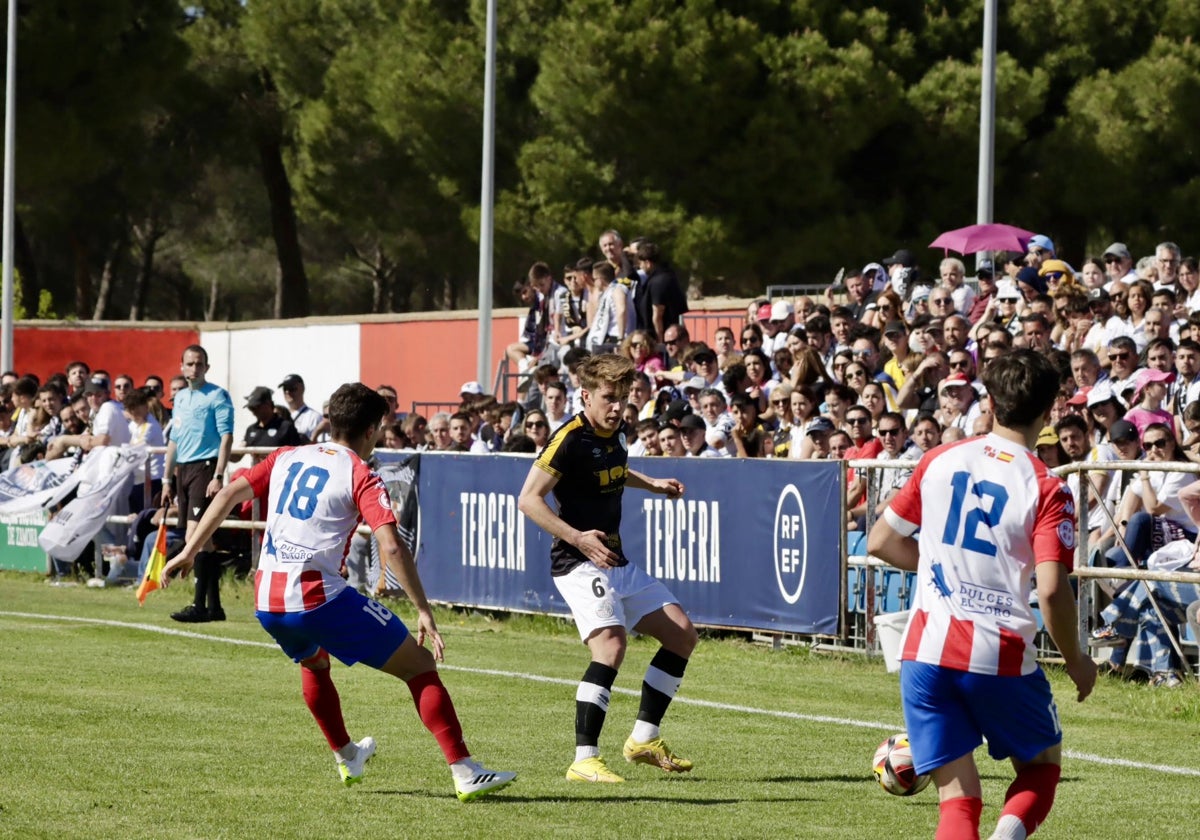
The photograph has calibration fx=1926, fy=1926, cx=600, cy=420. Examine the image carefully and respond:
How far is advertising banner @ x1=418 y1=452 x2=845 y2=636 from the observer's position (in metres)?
13.4

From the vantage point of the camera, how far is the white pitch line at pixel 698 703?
9.09 m

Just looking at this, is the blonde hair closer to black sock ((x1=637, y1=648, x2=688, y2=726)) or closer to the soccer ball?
black sock ((x1=637, y1=648, x2=688, y2=726))

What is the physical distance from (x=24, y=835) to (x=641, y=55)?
2535 cm

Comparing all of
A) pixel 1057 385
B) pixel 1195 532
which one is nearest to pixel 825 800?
pixel 1057 385

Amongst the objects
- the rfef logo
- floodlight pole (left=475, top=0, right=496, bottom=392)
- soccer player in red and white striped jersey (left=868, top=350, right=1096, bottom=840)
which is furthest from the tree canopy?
soccer player in red and white striped jersey (left=868, top=350, right=1096, bottom=840)

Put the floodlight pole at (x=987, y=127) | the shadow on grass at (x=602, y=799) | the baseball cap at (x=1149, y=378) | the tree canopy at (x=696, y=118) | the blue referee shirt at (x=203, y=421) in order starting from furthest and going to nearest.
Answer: the tree canopy at (x=696, y=118), the floodlight pole at (x=987, y=127), the blue referee shirt at (x=203, y=421), the baseball cap at (x=1149, y=378), the shadow on grass at (x=602, y=799)

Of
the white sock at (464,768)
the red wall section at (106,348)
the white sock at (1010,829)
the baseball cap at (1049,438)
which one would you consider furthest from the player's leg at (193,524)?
the red wall section at (106,348)

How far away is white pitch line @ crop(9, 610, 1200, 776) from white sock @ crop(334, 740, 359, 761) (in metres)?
3.21

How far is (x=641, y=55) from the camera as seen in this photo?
31062 mm

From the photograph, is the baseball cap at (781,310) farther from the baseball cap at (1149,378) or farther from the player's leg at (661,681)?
the player's leg at (661,681)

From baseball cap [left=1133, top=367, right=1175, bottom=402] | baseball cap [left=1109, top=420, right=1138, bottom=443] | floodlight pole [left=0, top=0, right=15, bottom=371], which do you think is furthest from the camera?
floodlight pole [left=0, top=0, right=15, bottom=371]

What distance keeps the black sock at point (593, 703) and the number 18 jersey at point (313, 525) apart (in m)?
1.36

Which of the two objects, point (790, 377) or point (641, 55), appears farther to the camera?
point (641, 55)

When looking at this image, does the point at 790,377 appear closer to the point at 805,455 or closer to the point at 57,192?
the point at 805,455
